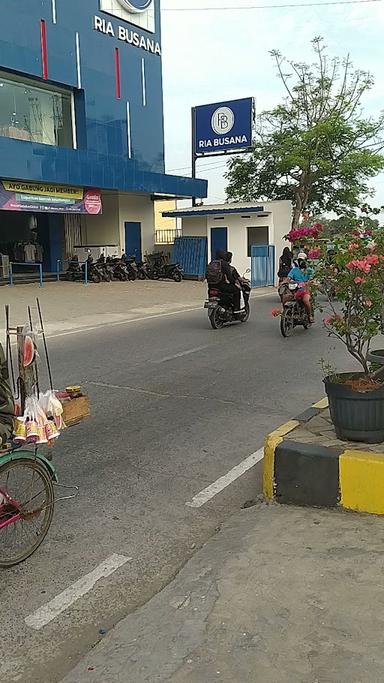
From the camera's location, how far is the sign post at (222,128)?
29.2m

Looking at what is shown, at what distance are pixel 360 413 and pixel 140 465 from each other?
1.81 metres

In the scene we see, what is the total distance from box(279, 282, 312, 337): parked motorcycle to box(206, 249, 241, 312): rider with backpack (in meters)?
1.04

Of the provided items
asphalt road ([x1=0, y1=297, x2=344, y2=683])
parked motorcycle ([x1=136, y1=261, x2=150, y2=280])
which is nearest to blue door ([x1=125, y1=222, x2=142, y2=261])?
parked motorcycle ([x1=136, y1=261, x2=150, y2=280])

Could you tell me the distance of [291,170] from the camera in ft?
109

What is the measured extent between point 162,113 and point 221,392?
24432mm

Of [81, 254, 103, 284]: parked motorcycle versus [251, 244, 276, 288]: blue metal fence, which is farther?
[251, 244, 276, 288]: blue metal fence

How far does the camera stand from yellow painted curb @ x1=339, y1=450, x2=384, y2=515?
3.86 metres

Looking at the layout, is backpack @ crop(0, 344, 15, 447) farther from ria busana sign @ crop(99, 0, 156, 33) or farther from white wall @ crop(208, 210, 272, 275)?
ria busana sign @ crop(99, 0, 156, 33)

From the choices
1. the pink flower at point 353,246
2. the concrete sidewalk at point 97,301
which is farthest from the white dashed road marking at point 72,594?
the concrete sidewalk at point 97,301

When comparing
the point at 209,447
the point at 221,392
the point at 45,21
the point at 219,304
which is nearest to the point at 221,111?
the point at 45,21

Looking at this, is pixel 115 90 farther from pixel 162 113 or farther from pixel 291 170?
pixel 291 170

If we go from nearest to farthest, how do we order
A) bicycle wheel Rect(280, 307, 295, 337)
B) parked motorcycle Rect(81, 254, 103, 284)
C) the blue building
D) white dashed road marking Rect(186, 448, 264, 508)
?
1. white dashed road marking Rect(186, 448, 264, 508)
2. bicycle wheel Rect(280, 307, 295, 337)
3. the blue building
4. parked motorcycle Rect(81, 254, 103, 284)

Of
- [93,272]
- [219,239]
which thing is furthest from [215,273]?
[219,239]

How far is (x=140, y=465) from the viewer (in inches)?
201
